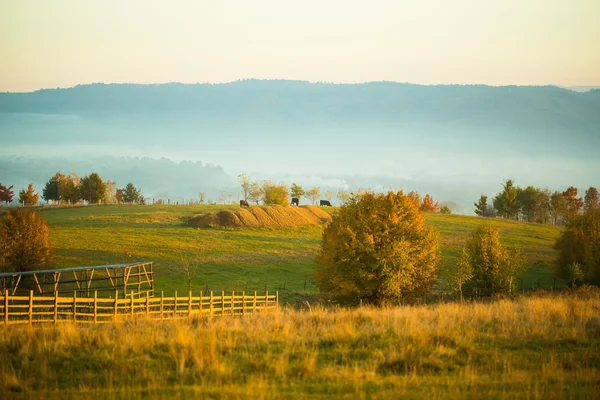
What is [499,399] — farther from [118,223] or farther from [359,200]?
[118,223]

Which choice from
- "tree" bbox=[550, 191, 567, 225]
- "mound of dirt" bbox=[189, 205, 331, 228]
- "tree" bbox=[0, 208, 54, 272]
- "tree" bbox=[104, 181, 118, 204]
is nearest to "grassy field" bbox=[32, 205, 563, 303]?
"mound of dirt" bbox=[189, 205, 331, 228]

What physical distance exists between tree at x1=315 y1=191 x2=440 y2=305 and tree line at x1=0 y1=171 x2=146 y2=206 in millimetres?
108253

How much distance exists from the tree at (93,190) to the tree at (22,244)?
91140 millimetres

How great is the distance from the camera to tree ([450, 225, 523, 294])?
55125 millimetres

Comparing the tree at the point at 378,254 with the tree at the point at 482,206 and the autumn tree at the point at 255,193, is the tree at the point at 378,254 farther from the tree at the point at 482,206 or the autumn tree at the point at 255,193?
the tree at the point at 482,206

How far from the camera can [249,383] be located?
14000mm

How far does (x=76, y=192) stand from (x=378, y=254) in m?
124

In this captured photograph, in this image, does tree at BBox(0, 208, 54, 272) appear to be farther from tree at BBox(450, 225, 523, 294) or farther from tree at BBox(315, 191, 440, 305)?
tree at BBox(450, 225, 523, 294)

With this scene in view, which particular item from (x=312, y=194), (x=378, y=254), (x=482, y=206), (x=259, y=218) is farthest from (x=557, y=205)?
(x=378, y=254)

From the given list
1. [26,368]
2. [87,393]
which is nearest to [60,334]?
[26,368]

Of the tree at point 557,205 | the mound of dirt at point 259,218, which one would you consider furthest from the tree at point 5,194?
the tree at point 557,205

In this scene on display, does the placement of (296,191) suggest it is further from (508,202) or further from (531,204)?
(531,204)

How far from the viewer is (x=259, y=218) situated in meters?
99.3

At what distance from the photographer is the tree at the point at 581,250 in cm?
6300
